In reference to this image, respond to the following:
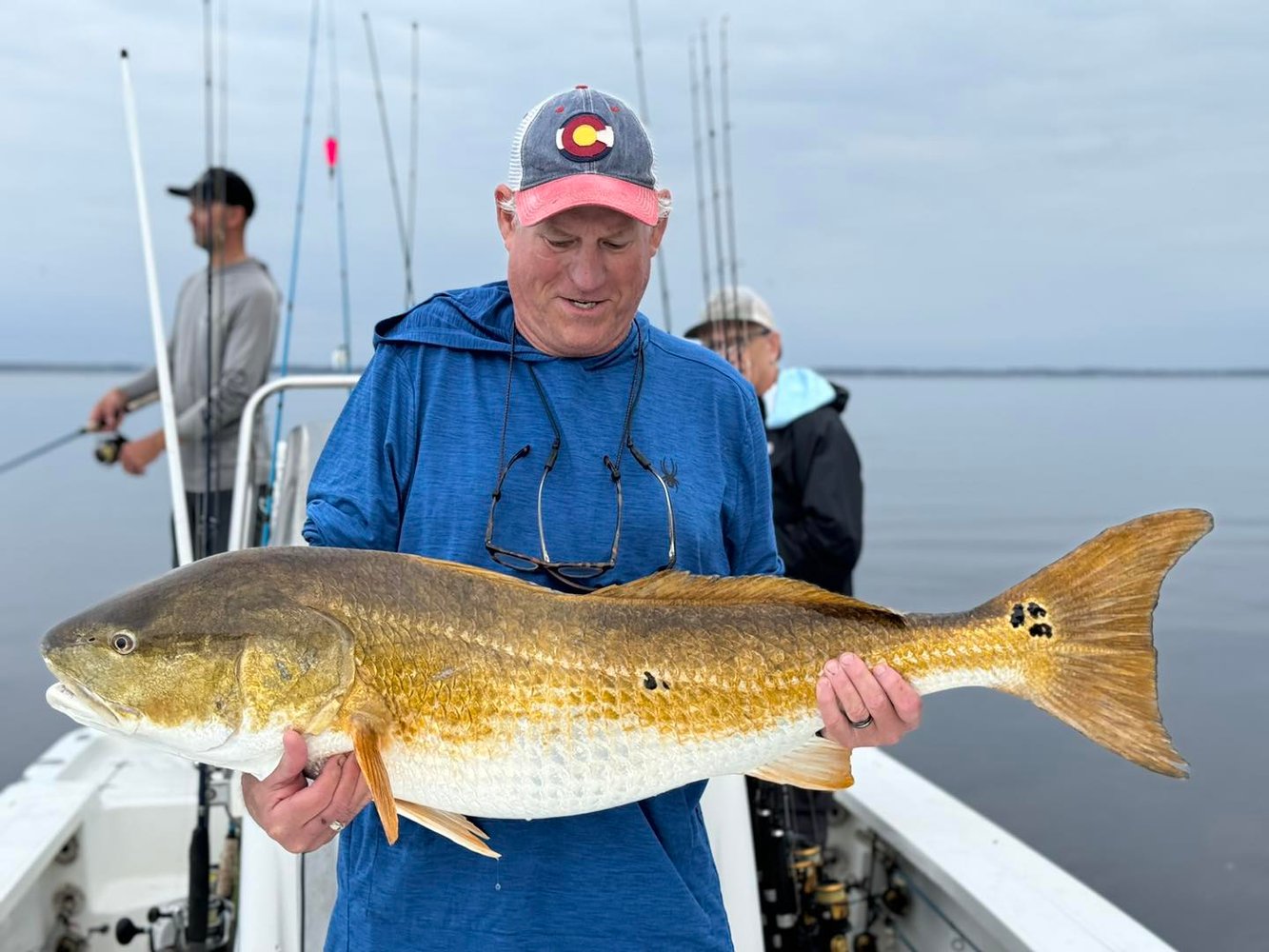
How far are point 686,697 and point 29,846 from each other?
3.42 metres

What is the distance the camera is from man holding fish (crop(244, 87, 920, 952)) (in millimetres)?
2281

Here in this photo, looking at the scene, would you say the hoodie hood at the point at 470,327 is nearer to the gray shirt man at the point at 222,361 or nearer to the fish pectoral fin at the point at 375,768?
the fish pectoral fin at the point at 375,768

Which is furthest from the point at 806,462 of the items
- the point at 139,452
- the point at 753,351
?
the point at 139,452

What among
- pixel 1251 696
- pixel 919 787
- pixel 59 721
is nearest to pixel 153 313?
pixel 919 787

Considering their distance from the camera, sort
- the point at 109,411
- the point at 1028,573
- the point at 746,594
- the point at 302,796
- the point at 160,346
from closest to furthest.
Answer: the point at 302,796 → the point at 746,594 → the point at 160,346 → the point at 109,411 → the point at 1028,573

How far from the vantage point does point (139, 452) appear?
6.24 metres

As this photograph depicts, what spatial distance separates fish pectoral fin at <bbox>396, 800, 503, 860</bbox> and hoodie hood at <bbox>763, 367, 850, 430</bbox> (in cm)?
400

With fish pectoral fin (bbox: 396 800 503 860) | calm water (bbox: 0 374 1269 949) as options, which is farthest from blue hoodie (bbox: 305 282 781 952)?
calm water (bbox: 0 374 1269 949)

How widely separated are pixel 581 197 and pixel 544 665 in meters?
0.95

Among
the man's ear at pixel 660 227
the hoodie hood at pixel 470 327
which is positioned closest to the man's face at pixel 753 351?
the man's ear at pixel 660 227

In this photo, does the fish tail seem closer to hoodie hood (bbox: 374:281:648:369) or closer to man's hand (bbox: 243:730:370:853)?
hoodie hood (bbox: 374:281:648:369)

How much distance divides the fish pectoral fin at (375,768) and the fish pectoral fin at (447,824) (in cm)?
5

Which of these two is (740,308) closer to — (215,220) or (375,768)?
(215,220)

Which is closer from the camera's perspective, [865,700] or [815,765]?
[865,700]
